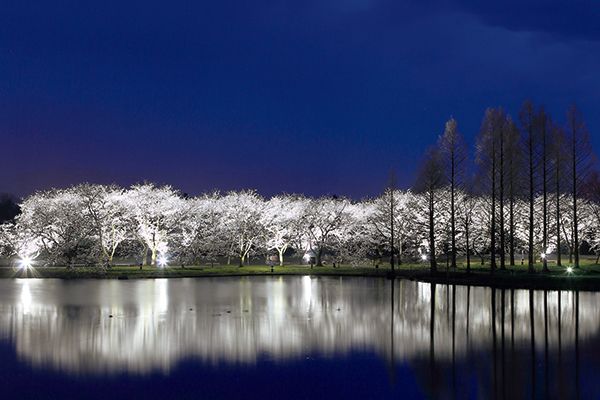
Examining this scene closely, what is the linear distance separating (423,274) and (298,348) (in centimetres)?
3067

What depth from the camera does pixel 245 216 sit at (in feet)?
205

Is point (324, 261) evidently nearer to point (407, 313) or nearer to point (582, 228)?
point (582, 228)

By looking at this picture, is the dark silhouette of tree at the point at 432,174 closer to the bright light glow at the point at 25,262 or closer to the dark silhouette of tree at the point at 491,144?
the dark silhouette of tree at the point at 491,144

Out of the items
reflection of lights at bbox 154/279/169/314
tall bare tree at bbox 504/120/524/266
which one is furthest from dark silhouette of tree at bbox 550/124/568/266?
reflection of lights at bbox 154/279/169/314

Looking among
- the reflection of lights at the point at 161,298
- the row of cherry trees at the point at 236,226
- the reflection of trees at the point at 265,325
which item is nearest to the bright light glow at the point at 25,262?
the row of cherry trees at the point at 236,226

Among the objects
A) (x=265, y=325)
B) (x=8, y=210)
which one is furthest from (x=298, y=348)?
(x=8, y=210)

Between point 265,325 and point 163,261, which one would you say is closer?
point 265,325

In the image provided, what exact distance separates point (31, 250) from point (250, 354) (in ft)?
157

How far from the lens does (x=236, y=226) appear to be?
62.1m

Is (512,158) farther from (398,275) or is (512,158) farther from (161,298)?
(161,298)

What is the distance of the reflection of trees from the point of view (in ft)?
49.7

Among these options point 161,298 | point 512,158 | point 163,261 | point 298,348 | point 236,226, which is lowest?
point 161,298

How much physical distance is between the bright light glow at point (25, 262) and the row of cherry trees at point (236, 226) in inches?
17.7

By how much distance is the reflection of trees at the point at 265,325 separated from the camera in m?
15.2
